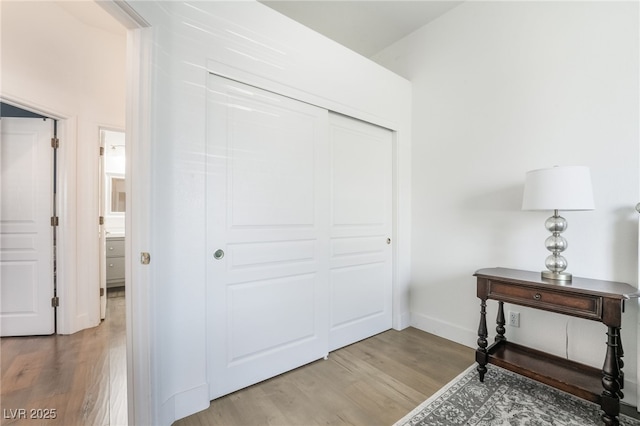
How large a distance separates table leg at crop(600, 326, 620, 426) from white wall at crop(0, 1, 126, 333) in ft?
13.8

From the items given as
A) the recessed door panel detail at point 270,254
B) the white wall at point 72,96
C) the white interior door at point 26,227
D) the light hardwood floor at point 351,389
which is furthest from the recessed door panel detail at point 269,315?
the white interior door at point 26,227

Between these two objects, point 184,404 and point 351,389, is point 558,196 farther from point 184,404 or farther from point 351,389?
point 184,404

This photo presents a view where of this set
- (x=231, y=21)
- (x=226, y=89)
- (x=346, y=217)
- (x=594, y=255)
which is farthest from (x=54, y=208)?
(x=594, y=255)

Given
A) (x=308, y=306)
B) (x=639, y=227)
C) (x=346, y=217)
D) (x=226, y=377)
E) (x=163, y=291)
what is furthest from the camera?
(x=346, y=217)

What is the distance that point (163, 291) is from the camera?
154 centimetres

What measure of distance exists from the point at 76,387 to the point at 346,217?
2321 millimetres

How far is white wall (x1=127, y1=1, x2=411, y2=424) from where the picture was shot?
1.51 metres

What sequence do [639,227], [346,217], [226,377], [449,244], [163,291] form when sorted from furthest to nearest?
[449,244], [346,217], [226,377], [639,227], [163,291]

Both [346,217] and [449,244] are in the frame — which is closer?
[346,217]

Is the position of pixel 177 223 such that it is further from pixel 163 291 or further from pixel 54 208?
pixel 54 208

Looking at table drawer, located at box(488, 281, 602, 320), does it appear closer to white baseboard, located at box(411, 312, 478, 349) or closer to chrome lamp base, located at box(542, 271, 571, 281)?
chrome lamp base, located at box(542, 271, 571, 281)

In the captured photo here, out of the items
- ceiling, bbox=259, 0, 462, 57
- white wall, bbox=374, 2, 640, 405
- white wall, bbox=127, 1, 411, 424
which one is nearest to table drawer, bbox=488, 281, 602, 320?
white wall, bbox=374, 2, 640, 405

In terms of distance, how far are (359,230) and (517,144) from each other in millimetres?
1501

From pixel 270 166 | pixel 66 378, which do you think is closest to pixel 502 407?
pixel 270 166
